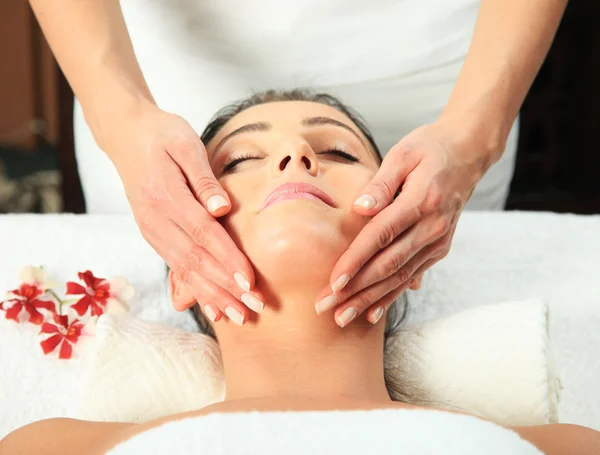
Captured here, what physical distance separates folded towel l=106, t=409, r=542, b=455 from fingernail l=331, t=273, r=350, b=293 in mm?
171

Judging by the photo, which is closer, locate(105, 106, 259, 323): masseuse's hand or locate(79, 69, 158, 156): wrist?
locate(105, 106, 259, 323): masseuse's hand

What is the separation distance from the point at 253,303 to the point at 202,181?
0.20 m

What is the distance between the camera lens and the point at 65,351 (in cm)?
129

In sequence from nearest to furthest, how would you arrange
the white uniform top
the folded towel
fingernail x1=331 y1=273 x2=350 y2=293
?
the folded towel
fingernail x1=331 y1=273 x2=350 y2=293
the white uniform top

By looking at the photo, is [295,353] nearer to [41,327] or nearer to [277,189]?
[277,189]

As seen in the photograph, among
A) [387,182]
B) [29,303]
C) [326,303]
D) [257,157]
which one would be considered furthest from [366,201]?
[29,303]

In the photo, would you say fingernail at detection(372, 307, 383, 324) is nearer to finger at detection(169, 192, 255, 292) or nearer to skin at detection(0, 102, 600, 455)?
skin at detection(0, 102, 600, 455)

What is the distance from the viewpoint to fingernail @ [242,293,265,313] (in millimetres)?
914

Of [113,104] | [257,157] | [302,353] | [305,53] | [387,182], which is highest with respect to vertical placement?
[305,53]

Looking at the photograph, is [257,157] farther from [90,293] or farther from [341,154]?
[90,293]

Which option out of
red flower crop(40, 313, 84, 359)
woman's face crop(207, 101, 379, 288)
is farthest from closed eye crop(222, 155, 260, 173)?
red flower crop(40, 313, 84, 359)

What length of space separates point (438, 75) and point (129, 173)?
3.20 ft

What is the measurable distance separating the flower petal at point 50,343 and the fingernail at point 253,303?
54 cm

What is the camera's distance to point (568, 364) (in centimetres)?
133
